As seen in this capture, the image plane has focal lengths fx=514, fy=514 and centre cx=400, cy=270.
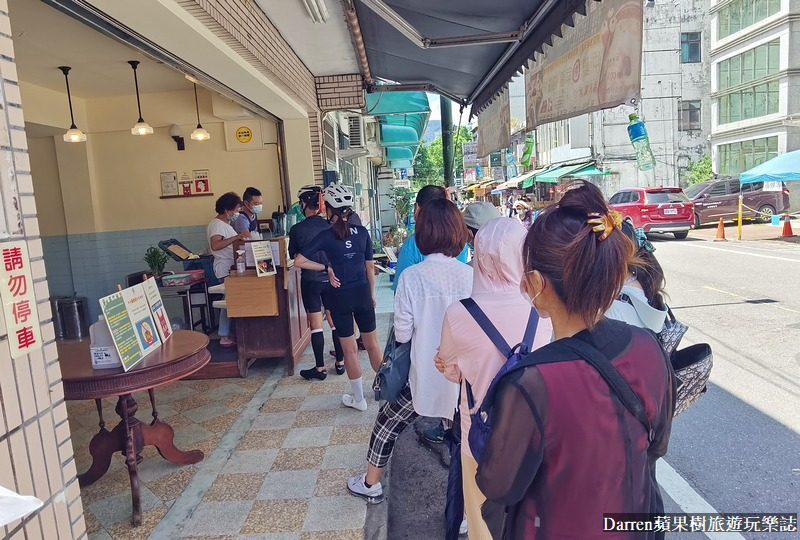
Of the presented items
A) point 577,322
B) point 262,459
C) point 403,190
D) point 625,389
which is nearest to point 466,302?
point 577,322

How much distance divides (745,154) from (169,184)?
30.0 meters

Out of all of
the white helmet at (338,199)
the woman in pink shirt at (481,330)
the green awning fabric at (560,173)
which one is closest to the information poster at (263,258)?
the white helmet at (338,199)

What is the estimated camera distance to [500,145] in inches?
283

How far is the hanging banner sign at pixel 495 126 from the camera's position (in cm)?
679

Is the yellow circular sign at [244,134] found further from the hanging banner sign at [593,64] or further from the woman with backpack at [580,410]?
the woman with backpack at [580,410]

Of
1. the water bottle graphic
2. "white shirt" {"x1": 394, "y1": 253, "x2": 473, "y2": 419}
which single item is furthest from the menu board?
the water bottle graphic

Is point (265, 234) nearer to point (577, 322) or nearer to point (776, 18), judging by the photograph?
point (577, 322)

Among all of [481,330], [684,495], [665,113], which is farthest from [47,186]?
[665,113]

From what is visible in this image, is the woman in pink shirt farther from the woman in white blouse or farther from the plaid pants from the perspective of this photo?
the plaid pants

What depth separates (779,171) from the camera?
1570 centimetres

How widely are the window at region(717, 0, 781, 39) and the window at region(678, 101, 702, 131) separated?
3765 millimetres

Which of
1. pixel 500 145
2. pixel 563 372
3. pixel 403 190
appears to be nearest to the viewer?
pixel 563 372

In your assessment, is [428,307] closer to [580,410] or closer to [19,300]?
[580,410]

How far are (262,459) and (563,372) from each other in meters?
3.01
